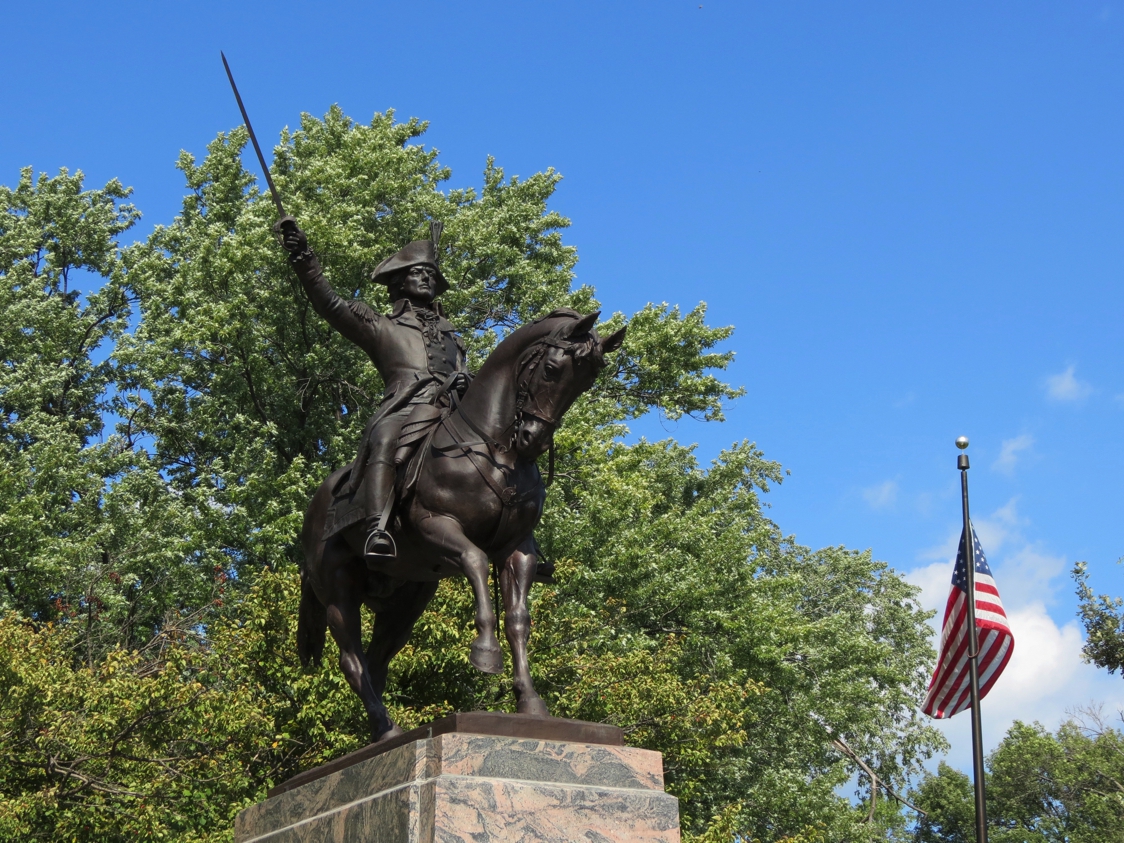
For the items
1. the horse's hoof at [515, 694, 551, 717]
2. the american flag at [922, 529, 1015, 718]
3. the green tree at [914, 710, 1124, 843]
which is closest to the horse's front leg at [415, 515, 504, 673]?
the horse's hoof at [515, 694, 551, 717]

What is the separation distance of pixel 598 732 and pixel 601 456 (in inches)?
612

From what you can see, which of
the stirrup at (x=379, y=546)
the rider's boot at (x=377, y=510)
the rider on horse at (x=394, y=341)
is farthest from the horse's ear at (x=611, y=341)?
the stirrup at (x=379, y=546)

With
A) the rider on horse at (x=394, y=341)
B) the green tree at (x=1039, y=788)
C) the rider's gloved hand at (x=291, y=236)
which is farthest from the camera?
the green tree at (x=1039, y=788)

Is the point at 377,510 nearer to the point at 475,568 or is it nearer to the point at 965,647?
the point at 475,568

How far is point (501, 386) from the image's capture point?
784 cm

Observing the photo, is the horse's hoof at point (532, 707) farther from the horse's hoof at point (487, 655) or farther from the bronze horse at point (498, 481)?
the horse's hoof at point (487, 655)

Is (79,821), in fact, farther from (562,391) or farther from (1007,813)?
(1007,813)

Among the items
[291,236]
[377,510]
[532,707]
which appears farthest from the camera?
[291,236]

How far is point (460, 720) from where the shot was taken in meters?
6.59

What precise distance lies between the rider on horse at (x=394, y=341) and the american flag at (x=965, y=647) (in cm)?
828

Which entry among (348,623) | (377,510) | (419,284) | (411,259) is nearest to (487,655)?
(377,510)

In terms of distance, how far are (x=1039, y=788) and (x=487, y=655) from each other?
5151 centimetres

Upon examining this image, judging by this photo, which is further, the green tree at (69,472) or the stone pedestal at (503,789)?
the green tree at (69,472)

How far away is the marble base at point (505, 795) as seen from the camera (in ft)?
→ 20.7
